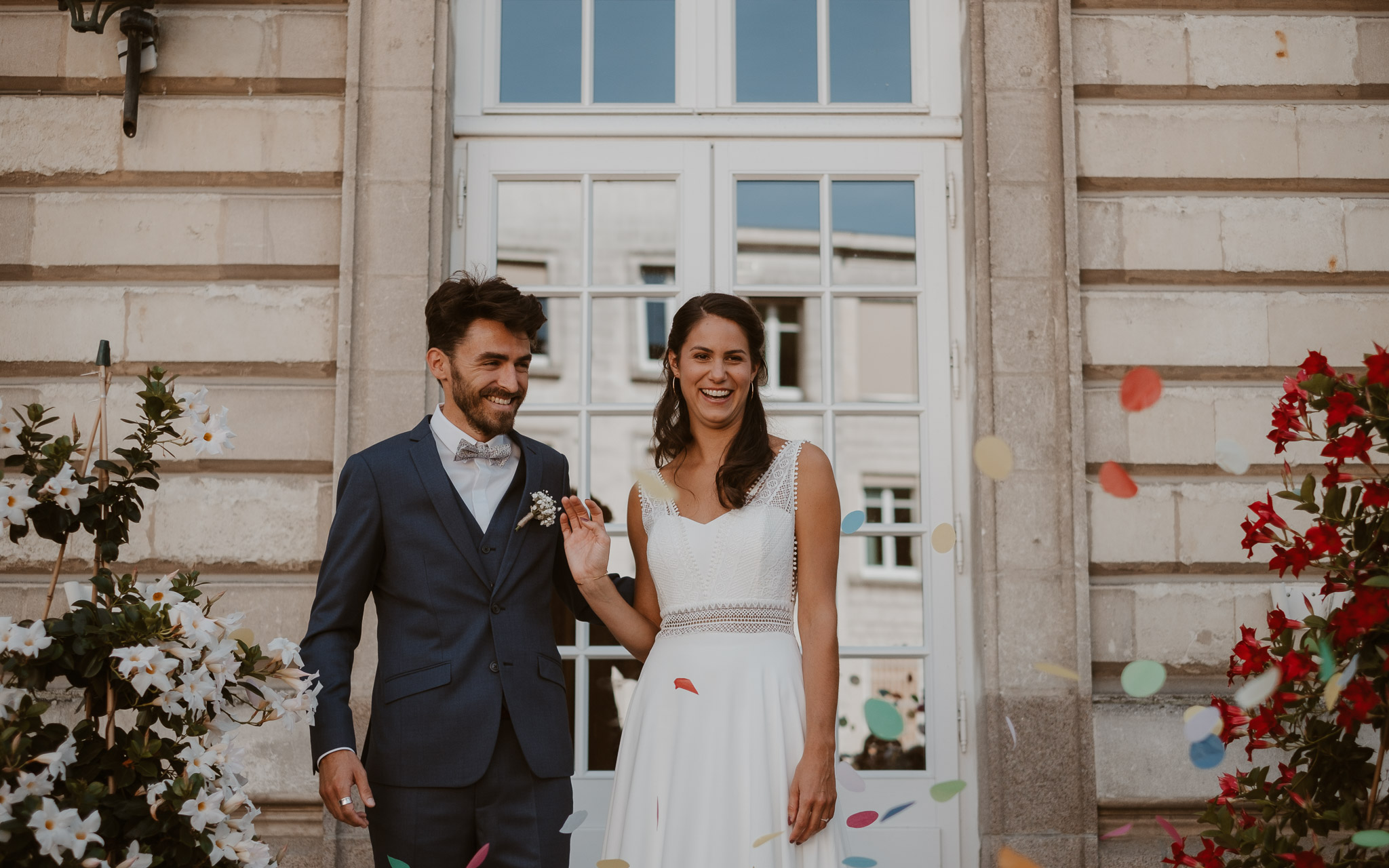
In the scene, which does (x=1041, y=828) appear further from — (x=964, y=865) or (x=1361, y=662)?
(x=1361, y=662)

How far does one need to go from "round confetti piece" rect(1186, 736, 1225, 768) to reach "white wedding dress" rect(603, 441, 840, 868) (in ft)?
2.52

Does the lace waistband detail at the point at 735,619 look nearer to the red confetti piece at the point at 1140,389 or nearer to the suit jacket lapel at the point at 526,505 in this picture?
the suit jacket lapel at the point at 526,505

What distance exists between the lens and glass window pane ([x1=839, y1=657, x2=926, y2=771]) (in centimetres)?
410

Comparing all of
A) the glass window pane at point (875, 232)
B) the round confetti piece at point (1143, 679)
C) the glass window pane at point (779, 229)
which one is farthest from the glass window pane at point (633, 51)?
the round confetti piece at point (1143, 679)

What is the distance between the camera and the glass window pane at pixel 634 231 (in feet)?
14.1

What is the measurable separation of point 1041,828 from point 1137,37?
2761mm

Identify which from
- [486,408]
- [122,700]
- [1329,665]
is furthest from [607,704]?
[1329,665]

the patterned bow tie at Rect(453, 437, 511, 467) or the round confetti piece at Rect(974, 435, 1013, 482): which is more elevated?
the round confetti piece at Rect(974, 435, 1013, 482)

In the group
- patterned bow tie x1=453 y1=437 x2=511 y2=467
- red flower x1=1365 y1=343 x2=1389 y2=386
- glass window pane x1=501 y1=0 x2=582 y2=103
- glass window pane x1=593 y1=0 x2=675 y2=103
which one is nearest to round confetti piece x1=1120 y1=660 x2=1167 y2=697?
red flower x1=1365 y1=343 x2=1389 y2=386

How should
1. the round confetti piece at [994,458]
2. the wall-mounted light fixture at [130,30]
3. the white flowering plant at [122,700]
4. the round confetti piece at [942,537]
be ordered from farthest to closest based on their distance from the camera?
the wall-mounted light fixture at [130,30]
the round confetti piece at [942,537]
the round confetti piece at [994,458]
the white flowering plant at [122,700]

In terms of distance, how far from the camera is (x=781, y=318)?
4.28 metres

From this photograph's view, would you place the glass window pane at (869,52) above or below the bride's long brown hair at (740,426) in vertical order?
above

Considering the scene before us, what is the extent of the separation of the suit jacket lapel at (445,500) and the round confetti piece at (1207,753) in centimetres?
154

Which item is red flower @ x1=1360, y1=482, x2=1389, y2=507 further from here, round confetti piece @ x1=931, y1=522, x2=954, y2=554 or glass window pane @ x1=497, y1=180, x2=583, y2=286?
glass window pane @ x1=497, y1=180, x2=583, y2=286
